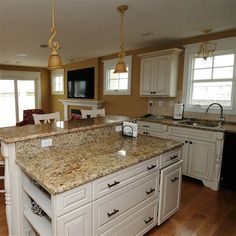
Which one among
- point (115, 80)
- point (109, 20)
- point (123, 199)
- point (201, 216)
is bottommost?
point (201, 216)

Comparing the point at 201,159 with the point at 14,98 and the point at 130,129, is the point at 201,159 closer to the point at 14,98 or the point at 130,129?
the point at 130,129

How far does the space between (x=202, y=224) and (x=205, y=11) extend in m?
2.56

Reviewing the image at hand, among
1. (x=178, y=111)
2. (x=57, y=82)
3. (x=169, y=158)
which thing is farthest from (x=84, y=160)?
(x=57, y=82)

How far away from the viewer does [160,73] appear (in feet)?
A: 12.3

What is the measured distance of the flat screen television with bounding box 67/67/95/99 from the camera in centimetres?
578

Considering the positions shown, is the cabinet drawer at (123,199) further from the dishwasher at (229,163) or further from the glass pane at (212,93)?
the glass pane at (212,93)

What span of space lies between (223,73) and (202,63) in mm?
424

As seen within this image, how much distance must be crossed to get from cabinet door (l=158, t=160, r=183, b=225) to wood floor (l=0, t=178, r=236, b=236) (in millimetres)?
141

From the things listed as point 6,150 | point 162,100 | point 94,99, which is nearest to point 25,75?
point 94,99

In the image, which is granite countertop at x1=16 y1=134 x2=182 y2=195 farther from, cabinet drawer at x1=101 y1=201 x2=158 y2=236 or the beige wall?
the beige wall

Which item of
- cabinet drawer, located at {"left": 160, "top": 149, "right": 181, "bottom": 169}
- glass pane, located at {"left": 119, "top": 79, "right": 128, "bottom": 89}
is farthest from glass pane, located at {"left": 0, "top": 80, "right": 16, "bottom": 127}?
cabinet drawer, located at {"left": 160, "top": 149, "right": 181, "bottom": 169}

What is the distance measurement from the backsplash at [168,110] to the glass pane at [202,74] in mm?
544

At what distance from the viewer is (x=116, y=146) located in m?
1.94

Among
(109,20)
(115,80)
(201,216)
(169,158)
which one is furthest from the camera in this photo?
(115,80)
